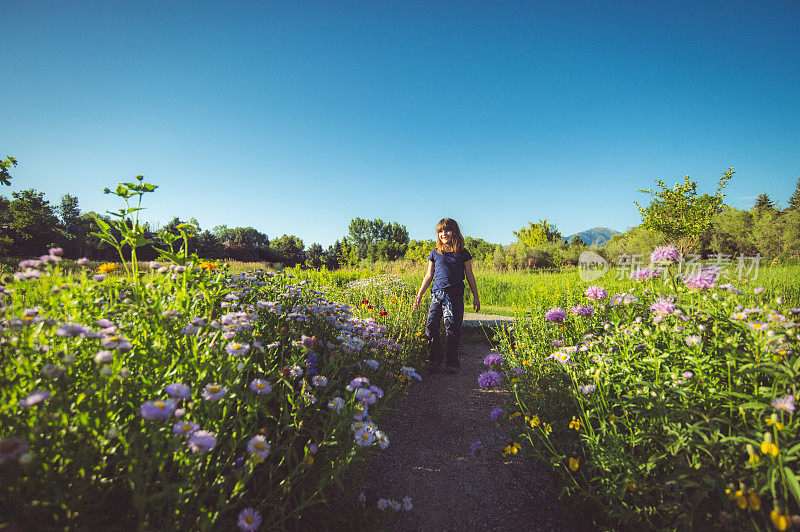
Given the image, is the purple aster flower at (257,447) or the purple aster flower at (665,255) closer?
the purple aster flower at (257,447)

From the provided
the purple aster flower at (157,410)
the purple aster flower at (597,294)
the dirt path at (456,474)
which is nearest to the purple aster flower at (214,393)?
the purple aster flower at (157,410)

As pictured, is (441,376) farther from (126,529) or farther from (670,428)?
(126,529)

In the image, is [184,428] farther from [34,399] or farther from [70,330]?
→ [70,330]

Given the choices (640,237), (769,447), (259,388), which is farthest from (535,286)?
(640,237)

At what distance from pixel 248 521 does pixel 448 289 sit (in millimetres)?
2721

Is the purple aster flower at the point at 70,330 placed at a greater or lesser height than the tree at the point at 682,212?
lesser

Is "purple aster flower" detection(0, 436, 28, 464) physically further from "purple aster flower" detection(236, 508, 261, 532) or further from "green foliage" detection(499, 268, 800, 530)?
"green foliage" detection(499, 268, 800, 530)

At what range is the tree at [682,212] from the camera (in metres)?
15.5

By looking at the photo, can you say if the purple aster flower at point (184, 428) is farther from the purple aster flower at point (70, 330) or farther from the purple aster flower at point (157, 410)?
the purple aster flower at point (70, 330)

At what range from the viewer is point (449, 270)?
351 cm

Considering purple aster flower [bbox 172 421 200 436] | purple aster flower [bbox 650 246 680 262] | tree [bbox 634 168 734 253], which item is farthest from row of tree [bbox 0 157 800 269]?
purple aster flower [bbox 650 246 680 262]

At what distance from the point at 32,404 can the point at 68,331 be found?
309 mm

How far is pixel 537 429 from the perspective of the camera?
2.01 m

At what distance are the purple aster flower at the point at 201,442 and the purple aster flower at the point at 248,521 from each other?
1.02ft
